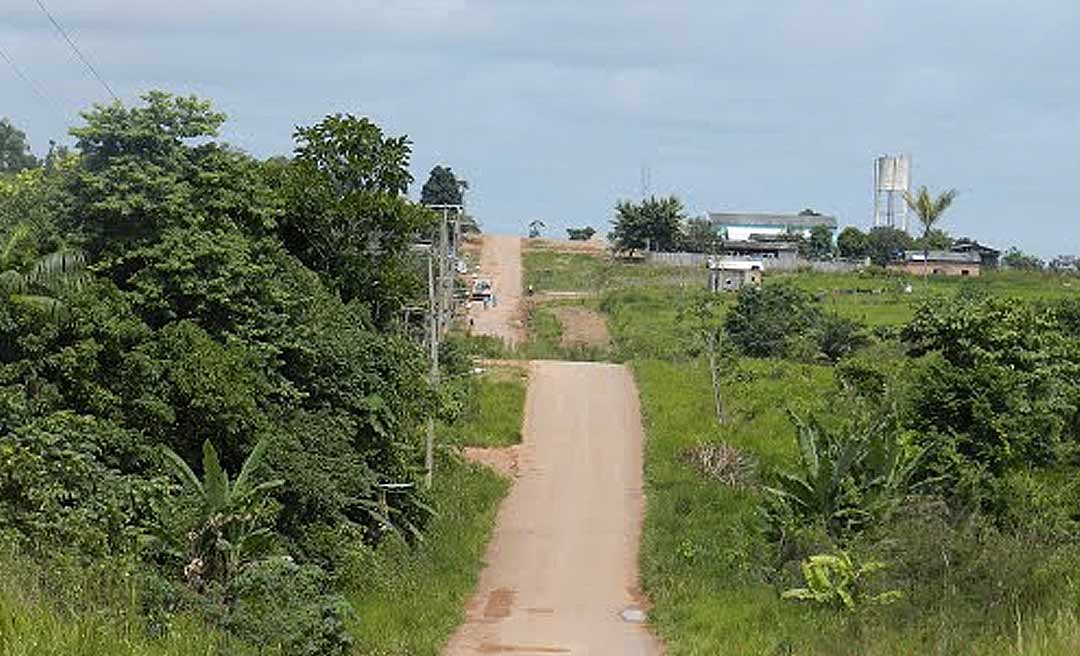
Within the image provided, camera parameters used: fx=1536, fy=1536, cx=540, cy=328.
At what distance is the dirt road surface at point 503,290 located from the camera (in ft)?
190

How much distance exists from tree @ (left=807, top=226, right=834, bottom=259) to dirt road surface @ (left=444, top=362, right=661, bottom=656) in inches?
1864

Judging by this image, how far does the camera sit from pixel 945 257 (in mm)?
78938

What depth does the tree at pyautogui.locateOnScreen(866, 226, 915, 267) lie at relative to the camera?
8238cm

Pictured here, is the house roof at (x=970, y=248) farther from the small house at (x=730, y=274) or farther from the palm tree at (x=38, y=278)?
the palm tree at (x=38, y=278)

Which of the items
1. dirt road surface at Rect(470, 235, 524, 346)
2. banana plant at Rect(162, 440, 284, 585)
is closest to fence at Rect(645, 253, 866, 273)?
dirt road surface at Rect(470, 235, 524, 346)

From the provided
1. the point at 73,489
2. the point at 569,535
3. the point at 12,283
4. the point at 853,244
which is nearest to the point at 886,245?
the point at 853,244

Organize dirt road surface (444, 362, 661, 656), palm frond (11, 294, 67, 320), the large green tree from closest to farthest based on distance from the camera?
1. palm frond (11, 294, 67, 320)
2. dirt road surface (444, 362, 661, 656)
3. the large green tree

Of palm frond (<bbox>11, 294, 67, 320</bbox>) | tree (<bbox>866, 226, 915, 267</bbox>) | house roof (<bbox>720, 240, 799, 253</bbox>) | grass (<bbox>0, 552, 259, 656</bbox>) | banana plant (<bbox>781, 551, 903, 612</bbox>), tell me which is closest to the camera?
grass (<bbox>0, 552, 259, 656</bbox>)

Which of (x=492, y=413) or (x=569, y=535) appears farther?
(x=492, y=413)

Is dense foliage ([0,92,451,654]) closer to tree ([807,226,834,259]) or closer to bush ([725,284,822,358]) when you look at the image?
bush ([725,284,822,358])

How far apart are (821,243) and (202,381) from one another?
247 ft

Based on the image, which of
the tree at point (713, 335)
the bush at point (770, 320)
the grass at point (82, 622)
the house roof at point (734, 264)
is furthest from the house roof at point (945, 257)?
the grass at point (82, 622)

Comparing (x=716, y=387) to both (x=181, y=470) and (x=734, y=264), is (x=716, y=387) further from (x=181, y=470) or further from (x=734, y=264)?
(x=734, y=264)

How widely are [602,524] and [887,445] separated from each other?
686 cm
